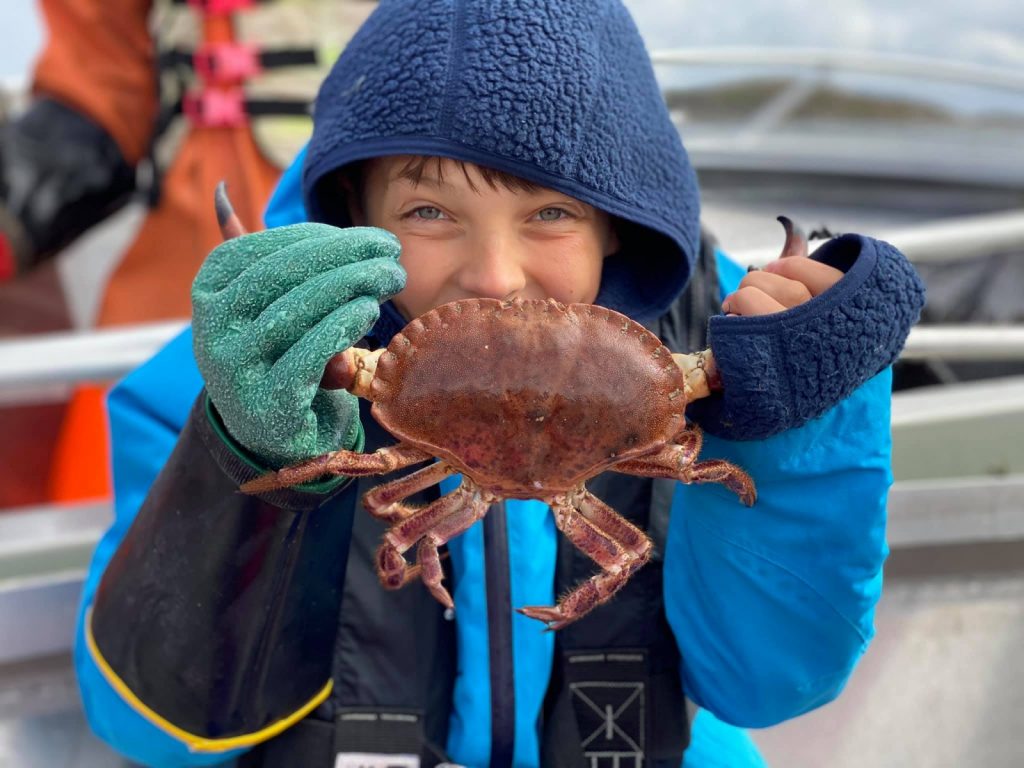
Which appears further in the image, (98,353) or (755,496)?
(98,353)

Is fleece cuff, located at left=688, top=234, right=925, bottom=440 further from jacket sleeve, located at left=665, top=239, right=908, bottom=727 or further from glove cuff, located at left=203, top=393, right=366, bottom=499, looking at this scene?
glove cuff, located at left=203, top=393, right=366, bottom=499

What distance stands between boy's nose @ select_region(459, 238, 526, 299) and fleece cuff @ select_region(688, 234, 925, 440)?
26 cm

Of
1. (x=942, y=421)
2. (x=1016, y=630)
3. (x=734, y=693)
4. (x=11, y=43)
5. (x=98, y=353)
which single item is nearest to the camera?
(x=734, y=693)

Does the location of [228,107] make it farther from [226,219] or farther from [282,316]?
[282,316]

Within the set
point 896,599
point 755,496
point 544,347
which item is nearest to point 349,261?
point 544,347

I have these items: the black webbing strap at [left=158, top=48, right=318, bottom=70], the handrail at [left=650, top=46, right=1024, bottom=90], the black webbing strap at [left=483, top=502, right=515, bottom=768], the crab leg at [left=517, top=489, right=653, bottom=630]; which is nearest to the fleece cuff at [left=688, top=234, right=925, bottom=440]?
the crab leg at [left=517, top=489, right=653, bottom=630]

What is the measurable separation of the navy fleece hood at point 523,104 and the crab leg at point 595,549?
371mm

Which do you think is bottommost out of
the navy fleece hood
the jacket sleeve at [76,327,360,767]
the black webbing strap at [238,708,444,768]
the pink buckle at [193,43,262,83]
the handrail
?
the black webbing strap at [238,708,444,768]

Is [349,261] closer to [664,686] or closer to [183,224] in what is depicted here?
[664,686]

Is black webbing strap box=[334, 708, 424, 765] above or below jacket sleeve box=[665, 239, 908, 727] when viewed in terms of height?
below

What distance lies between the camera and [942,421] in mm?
2084

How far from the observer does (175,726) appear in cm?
116

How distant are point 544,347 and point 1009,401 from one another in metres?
1.62

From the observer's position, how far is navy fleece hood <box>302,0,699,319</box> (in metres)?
1.14
